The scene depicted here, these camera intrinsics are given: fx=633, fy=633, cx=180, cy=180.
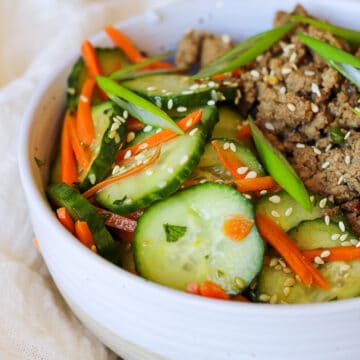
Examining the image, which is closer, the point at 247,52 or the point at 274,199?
the point at 274,199

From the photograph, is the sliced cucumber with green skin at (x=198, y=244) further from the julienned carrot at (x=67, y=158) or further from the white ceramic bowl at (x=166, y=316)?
the julienned carrot at (x=67, y=158)

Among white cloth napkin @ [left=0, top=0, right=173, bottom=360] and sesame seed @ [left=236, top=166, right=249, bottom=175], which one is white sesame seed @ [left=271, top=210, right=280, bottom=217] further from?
white cloth napkin @ [left=0, top=0, right=173, bottom=360]

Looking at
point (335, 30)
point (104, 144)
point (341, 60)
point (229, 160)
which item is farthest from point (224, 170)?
point (335, 30)

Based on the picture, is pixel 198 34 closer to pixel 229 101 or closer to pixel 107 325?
pixel 229 101

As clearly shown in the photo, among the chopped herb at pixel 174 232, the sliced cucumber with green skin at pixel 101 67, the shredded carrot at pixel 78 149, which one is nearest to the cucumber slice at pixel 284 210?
the chopped herb at pixel 174 232

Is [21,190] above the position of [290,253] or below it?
below

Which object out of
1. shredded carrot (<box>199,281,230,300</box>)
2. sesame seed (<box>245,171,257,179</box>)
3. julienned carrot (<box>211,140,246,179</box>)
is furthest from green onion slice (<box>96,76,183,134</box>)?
shredded carrot (<box>199,281,230,300</box>)

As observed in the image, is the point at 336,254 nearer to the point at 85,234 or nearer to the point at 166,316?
the point at 166,316
